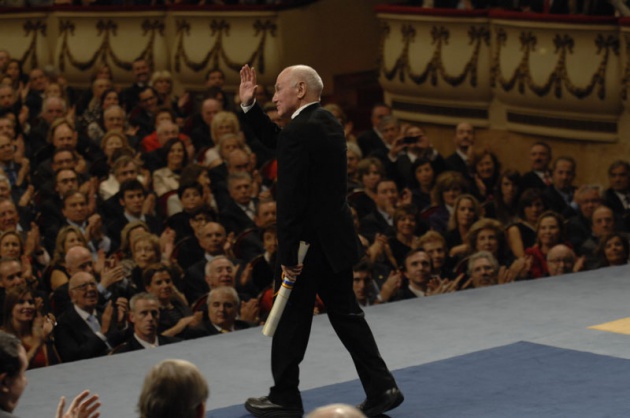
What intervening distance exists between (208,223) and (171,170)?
2.14m

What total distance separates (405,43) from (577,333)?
7.14 meters

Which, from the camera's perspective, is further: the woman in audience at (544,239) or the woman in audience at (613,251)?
the woman in audience at (544,239)

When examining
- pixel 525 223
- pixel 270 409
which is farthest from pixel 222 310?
pixel 525 223

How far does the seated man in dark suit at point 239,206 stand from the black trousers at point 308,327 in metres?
4.42

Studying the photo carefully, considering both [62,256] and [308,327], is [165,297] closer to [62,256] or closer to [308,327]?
[62,256]

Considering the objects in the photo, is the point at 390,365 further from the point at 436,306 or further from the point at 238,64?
the point at 238,64

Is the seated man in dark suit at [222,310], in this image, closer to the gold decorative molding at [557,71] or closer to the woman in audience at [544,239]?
the woman in audience at [544,239]

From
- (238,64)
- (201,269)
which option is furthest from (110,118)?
(201,269)

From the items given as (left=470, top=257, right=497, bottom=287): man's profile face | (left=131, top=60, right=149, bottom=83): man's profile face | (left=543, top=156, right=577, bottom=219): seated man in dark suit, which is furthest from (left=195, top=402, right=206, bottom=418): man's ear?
(left=131, top=60, right=149, bottom=83): man's profile face

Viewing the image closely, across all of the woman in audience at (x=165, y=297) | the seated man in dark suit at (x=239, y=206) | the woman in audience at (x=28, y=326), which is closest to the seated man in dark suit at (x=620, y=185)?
the seated man in dark suit at (x=239, y=206)

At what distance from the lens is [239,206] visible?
31.7 ft

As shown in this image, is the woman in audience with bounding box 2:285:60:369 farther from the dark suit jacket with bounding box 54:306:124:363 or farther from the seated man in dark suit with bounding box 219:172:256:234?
the seated man in dark suit with bounding box 219:172:256:234

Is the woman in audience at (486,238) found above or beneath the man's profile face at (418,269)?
beneath

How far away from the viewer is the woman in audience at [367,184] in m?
9.85
